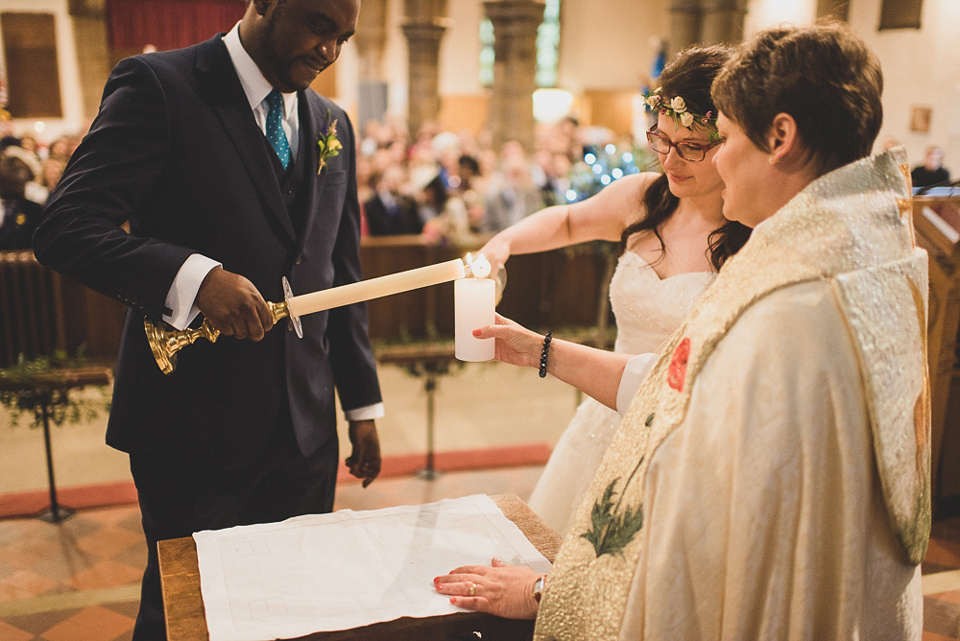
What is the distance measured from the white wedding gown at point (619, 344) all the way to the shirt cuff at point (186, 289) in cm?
124

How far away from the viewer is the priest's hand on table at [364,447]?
7.09ft

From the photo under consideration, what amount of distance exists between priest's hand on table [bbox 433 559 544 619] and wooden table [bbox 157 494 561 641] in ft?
0.08

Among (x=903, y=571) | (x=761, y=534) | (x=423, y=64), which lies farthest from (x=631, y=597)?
(x=423, y=64)

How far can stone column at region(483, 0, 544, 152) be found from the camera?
42.2ft

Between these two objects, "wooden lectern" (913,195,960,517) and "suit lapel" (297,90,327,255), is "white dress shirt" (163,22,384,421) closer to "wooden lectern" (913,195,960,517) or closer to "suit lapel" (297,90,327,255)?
"suit lapel" (297,90,327,255)

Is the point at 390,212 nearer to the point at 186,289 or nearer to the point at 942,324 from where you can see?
the point at 942,324

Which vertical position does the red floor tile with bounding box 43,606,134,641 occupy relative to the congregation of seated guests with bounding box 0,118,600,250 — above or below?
below

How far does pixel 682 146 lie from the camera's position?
1938 mm

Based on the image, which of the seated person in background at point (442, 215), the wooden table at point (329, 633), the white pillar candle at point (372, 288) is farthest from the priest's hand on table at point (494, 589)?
the seated person in background at point (442, 215)

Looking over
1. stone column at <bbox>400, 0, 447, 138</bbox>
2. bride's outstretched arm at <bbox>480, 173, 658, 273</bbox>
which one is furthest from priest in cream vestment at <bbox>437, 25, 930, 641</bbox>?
stone column at <bbox>400, 0, 447, 138</bbox>

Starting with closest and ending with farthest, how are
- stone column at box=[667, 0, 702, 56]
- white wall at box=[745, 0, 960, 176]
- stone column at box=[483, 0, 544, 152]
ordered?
white wall at box=[745, 0, 960, 176]
stone column at box=[667, 0, 702, 56]
stone column at box=[483, 0, 544, 152]

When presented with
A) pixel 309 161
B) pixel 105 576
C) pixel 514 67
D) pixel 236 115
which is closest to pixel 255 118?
pixel 236 115

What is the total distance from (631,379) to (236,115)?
38.9 inches

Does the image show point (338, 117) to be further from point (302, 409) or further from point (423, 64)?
point (423, 64)
